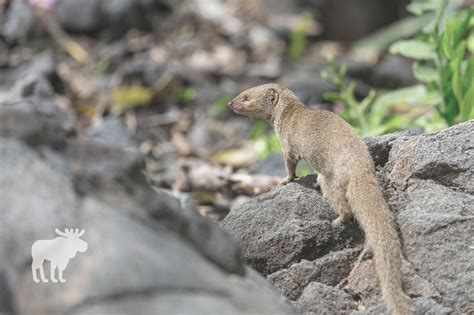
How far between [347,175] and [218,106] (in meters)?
7.40

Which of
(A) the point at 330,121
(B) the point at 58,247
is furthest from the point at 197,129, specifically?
(B) the point at 58,247

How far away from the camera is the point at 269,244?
3850mm

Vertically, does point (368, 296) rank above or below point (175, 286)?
below

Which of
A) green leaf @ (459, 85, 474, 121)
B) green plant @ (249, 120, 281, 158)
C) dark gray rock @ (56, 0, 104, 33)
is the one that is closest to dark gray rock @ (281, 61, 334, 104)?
green plant @ (249, 120, 281, 158)

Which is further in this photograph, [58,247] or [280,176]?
[280,176]

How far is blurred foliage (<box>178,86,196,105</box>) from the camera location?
11.6 meters

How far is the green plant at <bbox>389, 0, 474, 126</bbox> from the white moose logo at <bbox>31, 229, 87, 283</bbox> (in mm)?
3502

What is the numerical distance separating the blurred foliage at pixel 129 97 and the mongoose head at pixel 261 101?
5.77 meters

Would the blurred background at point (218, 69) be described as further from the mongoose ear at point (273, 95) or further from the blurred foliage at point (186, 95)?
the mongoose ear at point (273, 95)

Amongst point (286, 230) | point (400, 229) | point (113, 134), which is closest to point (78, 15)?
point (113, 134)

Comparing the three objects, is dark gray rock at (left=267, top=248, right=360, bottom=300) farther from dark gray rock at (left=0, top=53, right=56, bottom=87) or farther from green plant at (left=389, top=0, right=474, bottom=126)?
dark gray rock at (left=0, top=53, right=56, bottom=87)

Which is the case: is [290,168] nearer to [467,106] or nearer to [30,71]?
[467,106]

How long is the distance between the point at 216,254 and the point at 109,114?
314 inches

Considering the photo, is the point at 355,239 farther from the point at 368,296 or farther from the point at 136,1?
the point at 136,1
